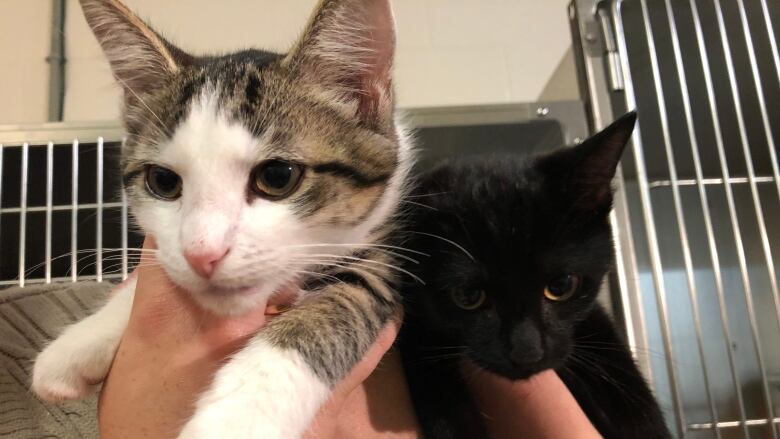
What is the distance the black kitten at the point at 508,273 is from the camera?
883mm

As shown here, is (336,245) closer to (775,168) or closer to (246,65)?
(246,65)

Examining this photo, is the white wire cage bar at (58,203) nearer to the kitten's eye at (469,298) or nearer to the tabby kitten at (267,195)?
the tabby kitten at (267,195)

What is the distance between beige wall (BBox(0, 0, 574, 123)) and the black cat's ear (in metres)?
1.28

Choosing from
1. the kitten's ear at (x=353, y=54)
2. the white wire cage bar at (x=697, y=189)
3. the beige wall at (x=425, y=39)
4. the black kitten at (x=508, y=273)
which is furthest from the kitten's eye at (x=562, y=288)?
the beige wall at (x=425, y=39)

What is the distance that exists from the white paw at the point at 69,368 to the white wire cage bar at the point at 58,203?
0.51 meters

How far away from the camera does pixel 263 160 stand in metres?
0.73

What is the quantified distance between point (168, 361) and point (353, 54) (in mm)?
575

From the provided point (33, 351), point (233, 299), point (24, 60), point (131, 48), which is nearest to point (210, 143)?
point (233, 299)

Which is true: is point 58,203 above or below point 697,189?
above

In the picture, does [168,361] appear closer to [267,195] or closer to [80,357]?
[80,357]

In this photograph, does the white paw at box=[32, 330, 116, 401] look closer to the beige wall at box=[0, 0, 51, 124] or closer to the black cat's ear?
the black cat's ear

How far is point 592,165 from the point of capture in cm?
91

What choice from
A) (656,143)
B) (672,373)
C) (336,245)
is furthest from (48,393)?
(656,143)

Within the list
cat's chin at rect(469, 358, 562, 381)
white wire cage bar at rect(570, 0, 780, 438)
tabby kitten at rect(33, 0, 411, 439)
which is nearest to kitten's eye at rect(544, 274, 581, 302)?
cat's chin at rect(469, 358, 562, 381)
